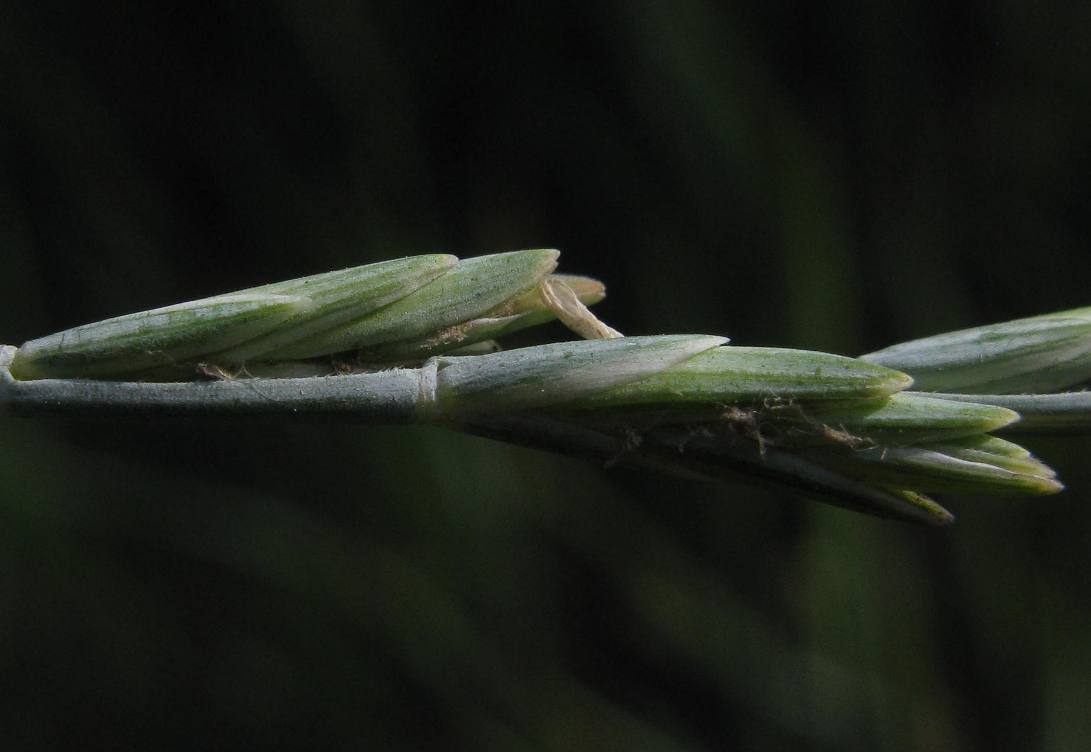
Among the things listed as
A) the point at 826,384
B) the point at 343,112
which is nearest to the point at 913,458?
the point at 826,384

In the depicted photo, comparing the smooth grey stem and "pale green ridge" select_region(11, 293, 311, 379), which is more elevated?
"pale green ridge" select_region(11, 293, 311, 379)

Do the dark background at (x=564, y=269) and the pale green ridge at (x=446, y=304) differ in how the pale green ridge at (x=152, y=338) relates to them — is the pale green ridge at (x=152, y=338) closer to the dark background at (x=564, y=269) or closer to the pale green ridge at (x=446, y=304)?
the pale green ridge at (x=446, y=304)

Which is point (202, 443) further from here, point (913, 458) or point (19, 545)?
point (913, 458)

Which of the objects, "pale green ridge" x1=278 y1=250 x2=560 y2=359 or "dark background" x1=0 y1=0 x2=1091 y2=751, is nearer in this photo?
"pale green ridge" x1=278 y1=250 x2=560 y2=359

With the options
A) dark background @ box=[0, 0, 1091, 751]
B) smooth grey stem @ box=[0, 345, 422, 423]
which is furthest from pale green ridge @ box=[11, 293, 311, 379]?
dark background @ box=[0, 0, 1091, 751]

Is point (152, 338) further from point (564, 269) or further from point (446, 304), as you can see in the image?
point (564, 269)

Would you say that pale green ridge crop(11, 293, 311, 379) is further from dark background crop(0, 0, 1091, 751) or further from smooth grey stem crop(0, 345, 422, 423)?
dark background crop(0, 0, 1091, 751)
